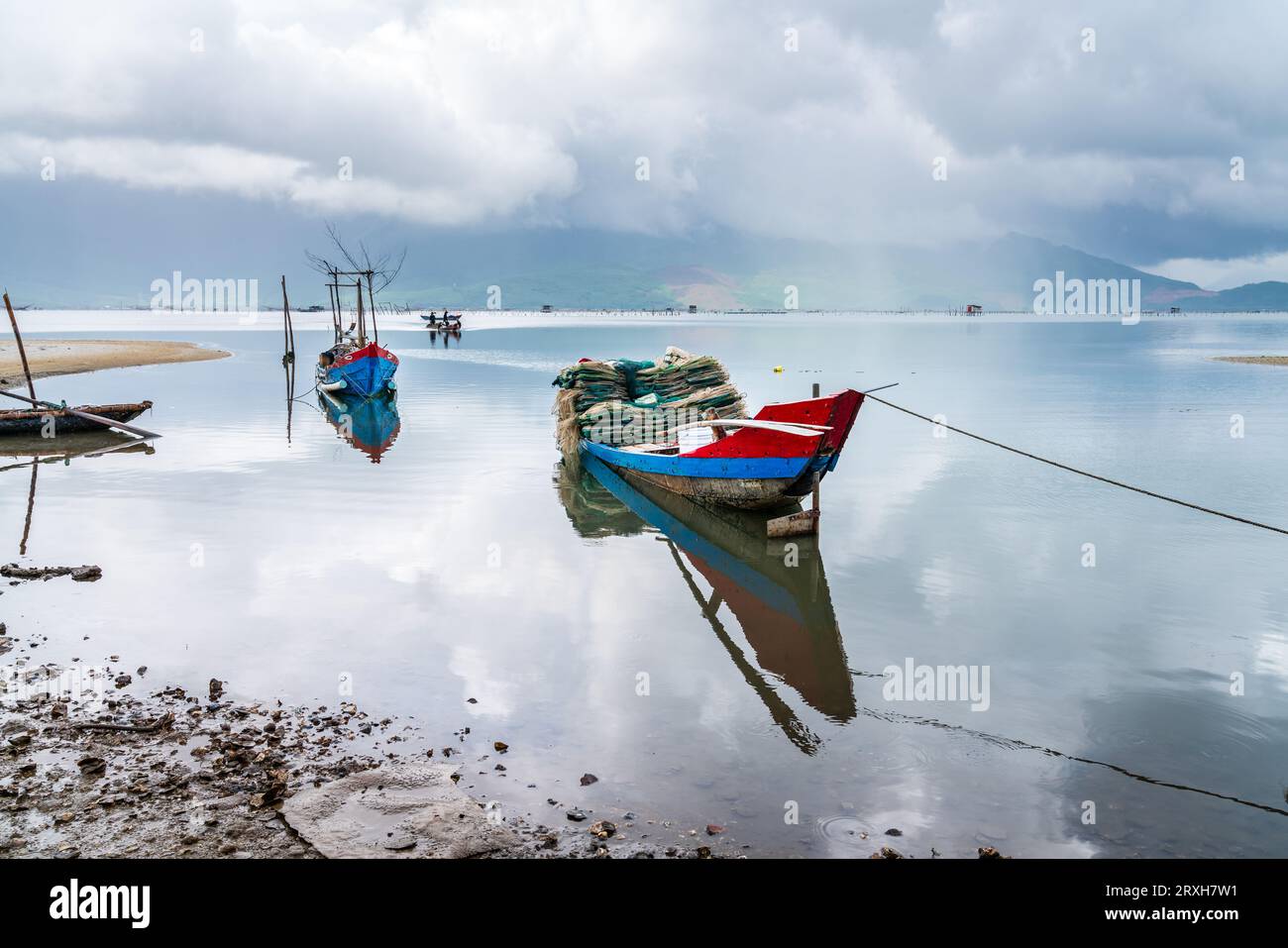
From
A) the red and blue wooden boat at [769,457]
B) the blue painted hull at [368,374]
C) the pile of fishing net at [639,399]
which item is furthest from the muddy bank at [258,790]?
the blue painted hull at [368,374]

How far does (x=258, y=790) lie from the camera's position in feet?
24.3

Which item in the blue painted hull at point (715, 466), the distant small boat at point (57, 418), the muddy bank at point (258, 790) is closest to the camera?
the muddy bank at point (258, 790)

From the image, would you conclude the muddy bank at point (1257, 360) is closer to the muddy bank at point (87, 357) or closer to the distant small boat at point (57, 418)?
the distant small boat at point (57, 418)

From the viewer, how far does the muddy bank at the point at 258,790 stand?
6.74 meters

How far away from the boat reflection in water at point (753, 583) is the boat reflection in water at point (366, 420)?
815 centimetres

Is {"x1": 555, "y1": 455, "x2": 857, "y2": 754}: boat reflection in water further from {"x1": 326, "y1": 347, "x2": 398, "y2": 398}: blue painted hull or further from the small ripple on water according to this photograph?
{"x1": 326, "y1": 347, "x2": 398, "y2": 398}: blue painted hull

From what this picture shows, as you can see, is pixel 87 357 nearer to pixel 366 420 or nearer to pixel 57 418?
pixel 366 420

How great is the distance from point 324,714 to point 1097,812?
6928 millimetres

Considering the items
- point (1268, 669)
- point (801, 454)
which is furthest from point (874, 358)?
point (1268, 669)

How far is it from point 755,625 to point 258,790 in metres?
7.01

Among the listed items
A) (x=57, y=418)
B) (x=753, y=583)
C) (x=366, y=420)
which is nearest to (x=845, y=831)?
(x=753, y=583)

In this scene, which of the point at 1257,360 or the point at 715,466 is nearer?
the point at 715,466

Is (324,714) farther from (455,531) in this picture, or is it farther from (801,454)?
(801,454)
